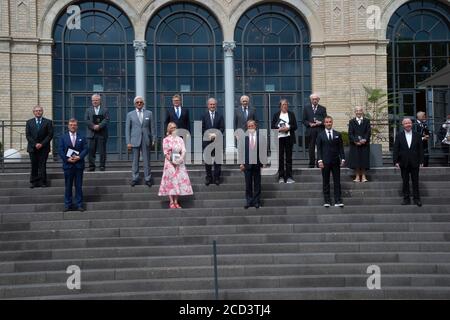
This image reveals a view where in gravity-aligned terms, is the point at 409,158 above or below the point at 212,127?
below

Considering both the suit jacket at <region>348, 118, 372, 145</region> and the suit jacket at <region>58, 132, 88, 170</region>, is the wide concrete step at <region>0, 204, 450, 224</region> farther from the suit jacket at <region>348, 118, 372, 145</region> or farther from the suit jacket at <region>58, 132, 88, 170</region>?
the suit jacket at <region>348, 118, 372, 145</region>

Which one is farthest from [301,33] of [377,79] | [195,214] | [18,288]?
[18,288]

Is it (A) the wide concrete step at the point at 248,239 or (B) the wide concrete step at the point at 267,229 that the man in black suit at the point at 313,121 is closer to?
(B) the wide concrete step at the point at 267,229

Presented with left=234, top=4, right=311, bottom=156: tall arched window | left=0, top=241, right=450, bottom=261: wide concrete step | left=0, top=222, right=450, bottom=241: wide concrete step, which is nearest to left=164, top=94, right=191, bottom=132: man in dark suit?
left=0, top=222, right=450, bottom=241: wide concrete step

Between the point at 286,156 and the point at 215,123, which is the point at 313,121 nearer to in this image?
the point at 286,156

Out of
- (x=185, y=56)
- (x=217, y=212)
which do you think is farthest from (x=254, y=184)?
(x=185, y=56)

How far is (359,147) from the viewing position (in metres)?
14.4

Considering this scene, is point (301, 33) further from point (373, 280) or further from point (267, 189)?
point (373, 280)

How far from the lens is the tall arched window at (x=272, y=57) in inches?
885

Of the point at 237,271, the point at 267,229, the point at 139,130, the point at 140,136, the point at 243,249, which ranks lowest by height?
the point at 237,271

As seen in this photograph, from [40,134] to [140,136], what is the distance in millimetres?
2183

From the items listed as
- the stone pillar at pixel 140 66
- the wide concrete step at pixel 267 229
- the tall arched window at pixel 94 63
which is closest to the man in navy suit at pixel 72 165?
the wide concrete step at pixel 267 229

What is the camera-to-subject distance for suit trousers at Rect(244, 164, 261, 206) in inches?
514

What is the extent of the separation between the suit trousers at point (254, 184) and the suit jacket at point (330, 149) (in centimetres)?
142
